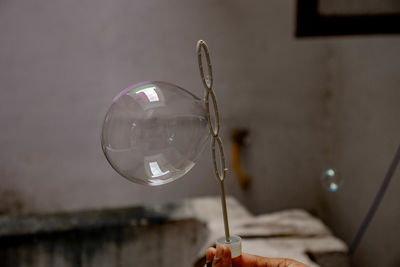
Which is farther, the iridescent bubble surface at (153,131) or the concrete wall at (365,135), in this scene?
the concrete wall at (365,135)

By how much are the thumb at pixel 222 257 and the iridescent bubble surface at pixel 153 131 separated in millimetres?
215

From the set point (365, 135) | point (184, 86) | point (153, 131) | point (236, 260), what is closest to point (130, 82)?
point (184, 86)

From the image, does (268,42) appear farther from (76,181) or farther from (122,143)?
(122,143)

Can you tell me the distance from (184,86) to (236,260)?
194 centimetres

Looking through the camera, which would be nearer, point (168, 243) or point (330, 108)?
point (168, 243)

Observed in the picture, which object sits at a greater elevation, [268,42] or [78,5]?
[78,5]

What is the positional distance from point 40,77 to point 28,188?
0.77 metres

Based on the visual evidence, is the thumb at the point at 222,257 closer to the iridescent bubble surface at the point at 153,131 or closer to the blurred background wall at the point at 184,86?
the iridescent bubble surface at the point at 153,131

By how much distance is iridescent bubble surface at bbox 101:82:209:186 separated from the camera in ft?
2.58

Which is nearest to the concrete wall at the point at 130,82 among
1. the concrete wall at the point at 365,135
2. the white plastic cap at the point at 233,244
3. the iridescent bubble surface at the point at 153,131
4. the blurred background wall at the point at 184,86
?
the blurred background wall at the point at 184,86

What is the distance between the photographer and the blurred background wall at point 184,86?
7.91ft

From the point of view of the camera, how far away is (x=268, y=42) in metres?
2.65

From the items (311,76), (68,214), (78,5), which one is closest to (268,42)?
(311,76)

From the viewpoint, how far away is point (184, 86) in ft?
8.55
